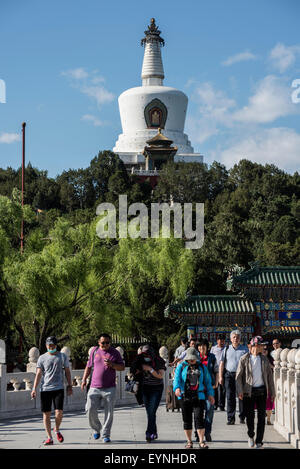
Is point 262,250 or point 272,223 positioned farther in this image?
point 272,223

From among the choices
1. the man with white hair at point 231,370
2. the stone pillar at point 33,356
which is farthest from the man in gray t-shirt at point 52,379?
the stone pillar at point 33,356

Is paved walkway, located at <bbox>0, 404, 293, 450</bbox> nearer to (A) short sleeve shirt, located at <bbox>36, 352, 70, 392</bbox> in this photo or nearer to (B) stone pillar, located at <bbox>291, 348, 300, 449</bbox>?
(B) stone pillar, located at <bbox>291, 348, 300, 449</bbox>

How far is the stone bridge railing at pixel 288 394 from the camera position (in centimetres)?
970

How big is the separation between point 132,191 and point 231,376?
41.0 m

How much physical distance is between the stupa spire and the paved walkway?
61.0 meters

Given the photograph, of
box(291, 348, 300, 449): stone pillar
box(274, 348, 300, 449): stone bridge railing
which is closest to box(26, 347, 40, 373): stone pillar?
box(274, 348, 300, 449): stone bridge railing

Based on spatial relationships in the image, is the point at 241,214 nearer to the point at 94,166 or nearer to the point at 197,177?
the point at 197,177

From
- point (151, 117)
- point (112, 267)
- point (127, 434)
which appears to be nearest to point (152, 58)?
point (151, 117)

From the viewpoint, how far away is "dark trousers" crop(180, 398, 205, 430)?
9.73 m

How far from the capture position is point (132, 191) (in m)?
53.4

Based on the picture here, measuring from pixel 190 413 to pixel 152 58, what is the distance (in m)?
66.3

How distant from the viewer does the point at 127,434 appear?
449 inches

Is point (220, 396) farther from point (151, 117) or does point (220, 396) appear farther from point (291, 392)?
point (151, 117)

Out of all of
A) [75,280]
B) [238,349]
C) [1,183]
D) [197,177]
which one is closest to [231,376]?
[238,349]
